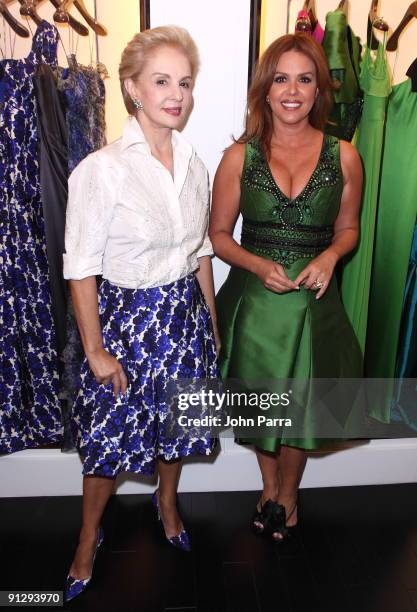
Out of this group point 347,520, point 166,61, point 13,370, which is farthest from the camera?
point 347,520

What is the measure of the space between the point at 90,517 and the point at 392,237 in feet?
5.06

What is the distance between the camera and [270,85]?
5.95ft

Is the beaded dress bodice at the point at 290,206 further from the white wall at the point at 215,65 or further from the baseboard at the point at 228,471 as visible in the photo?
the baseboard at the point at 228,471

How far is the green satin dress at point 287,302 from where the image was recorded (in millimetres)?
1865

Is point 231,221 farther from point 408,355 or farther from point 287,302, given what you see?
point 408,355

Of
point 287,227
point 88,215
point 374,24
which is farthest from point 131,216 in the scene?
point 374,24

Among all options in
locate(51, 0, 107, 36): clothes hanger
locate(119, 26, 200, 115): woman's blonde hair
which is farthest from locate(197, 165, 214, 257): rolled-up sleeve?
locate(51, 0, 107, 36): clothes hanger

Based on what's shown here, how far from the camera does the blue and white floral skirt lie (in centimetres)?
171

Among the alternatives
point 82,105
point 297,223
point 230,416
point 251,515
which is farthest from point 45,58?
point 251,515

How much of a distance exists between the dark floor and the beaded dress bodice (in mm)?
1149

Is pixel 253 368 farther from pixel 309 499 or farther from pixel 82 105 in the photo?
pixel 82 105

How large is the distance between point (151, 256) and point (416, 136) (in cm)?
115

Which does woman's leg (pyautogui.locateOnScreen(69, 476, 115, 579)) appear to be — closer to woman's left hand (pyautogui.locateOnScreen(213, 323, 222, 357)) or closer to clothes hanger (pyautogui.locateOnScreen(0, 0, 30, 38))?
woman's left hand (pyautogui.locateOnScreen(213, 323, 222, 357))

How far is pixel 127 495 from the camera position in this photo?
2453 mm
